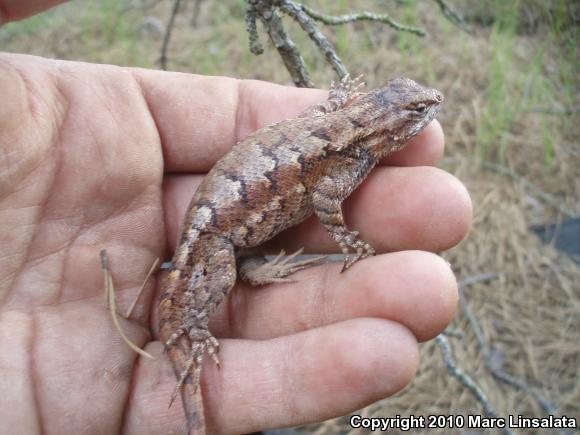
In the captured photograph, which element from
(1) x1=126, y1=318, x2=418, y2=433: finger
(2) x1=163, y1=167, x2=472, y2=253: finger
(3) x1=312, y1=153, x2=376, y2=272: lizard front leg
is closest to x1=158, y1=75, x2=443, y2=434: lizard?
(3) x1=312, y1=153, x2=376, y2=272: lizard front leg

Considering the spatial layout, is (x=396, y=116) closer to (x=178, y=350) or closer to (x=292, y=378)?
(x=292, y=378)

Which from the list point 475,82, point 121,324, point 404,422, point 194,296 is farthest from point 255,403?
point 475,82

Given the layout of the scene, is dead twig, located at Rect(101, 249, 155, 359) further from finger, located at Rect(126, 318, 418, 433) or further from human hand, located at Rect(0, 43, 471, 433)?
finger, located at Rect(126, 318, 418, 433)

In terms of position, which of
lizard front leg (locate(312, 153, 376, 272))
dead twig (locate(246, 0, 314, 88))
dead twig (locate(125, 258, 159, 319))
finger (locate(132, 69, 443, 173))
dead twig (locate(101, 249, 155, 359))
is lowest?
dead twig (locate(125, 258, 159, 319))

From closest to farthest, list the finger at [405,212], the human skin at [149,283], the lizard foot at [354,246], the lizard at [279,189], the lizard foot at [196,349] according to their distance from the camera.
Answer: the human skin at [149,283], the lizard foot at [196,349], the finger at [405,212], the lizard foot at [354,246], the lizard at [279,189]

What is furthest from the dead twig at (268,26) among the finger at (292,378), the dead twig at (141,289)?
the finger at (292,378)

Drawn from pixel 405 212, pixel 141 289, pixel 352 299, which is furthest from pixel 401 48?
pixel 141 289

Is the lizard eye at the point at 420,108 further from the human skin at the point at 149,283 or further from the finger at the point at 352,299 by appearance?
the finger at the point at 352,299
